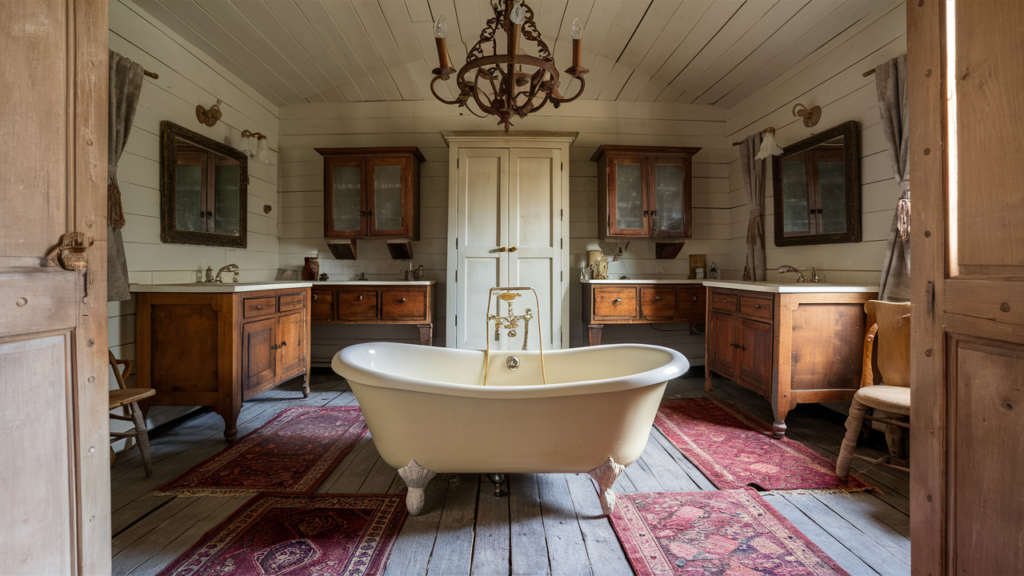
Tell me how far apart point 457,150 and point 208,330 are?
234cm

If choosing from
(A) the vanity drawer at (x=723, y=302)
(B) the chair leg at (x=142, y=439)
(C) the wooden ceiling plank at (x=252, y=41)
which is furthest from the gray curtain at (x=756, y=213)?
(B) the chair leg at (x=142, y=439)

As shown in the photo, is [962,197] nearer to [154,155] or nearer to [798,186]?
[798,186]

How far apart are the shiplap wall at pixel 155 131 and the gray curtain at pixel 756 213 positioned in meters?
4.30

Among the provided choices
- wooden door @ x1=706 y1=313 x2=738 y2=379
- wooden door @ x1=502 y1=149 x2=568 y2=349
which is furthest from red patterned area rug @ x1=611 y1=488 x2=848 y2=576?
wooden door @ x1=502 y1=149 x2=568 y2=349

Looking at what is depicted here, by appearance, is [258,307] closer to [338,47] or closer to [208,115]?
[208,115]

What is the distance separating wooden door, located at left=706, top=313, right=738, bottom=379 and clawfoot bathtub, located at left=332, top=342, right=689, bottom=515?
1.46 meters

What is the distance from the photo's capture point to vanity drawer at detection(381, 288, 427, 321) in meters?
3.69

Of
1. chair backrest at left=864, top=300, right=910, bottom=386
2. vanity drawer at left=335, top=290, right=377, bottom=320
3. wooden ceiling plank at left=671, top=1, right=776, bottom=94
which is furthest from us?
vanity drawer at left=335, top=290, right=377, bottom=320

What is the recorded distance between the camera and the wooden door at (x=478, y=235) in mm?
3762

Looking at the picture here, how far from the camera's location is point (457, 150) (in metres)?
3.76

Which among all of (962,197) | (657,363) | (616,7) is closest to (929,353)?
(962,197)

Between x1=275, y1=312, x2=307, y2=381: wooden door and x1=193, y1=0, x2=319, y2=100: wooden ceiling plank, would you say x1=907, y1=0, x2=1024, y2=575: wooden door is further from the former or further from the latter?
x1=193, y1=0, x2=319, y2=100: wooden ceiling plank

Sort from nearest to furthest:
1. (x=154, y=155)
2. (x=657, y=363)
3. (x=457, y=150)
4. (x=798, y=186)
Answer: (x=657, y=363) < (x=154, y=155) < (x=798, y=186) < (x=457, y=150)

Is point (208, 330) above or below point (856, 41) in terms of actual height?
below
